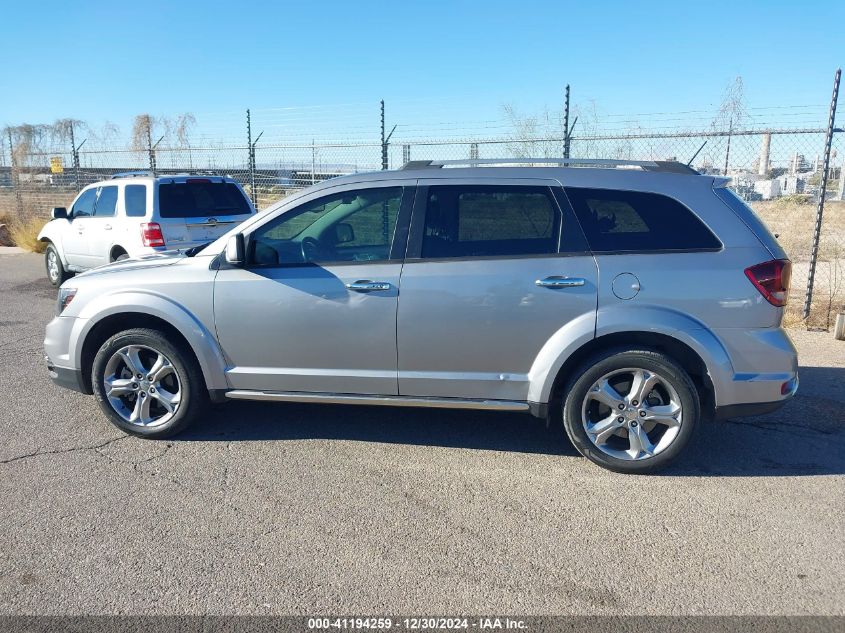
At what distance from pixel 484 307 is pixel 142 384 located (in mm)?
2433

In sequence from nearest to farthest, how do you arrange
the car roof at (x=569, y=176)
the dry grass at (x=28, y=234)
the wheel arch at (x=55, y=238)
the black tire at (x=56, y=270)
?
the car roof at (x=569, y=176), the wheel arch at (x=55, y=238), the black tire at (x=56, y=270), the dry grass at (x=28, y=234)

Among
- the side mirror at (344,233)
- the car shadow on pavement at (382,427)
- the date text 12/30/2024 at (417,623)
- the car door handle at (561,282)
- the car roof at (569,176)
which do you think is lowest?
the date text 12/30/2024 at (417,623)

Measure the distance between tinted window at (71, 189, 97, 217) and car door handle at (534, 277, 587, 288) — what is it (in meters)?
8.48

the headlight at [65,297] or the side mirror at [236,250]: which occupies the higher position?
the side mirror at [236,250]

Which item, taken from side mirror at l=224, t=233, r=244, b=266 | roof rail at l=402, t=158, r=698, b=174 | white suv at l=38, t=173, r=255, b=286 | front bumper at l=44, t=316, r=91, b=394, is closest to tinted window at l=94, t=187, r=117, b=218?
white suv at l=38, t=173, r=255, b=286

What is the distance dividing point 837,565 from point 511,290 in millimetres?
2179

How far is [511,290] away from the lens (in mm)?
4195

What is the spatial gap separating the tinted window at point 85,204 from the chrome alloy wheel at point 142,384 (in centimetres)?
652

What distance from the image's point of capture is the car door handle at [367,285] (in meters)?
4.33

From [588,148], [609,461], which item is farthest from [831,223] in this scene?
[609,461]

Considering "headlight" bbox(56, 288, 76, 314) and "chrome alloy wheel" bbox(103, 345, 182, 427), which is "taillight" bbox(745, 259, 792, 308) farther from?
"headlight" bbox(56, 288, 76, 314)

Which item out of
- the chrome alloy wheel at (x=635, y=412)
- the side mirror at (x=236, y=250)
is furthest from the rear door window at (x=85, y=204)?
the chrome alloy wheel at (x=635, y=412)

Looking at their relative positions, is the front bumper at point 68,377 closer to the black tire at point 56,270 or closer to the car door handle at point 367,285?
the car door handle at point 367,285

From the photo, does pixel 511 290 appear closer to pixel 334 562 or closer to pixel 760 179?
pixel 334 562
